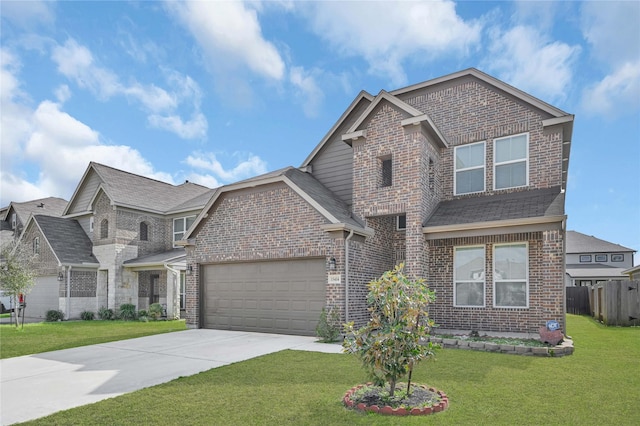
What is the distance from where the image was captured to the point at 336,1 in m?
Answer: 12.2

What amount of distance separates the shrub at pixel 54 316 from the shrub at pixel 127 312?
2961 millimetres

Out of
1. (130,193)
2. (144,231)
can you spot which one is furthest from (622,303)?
(130,193)

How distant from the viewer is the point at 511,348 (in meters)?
9.26

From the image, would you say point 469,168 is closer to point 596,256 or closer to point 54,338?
point 54,338

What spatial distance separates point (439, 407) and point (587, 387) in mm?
2908

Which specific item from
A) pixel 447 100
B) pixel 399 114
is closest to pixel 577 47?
pixel 447 100

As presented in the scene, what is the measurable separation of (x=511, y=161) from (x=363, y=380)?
8890 millimetres

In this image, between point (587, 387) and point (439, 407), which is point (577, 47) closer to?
point (587, 387)

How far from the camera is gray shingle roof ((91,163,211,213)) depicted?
21906 millimetres

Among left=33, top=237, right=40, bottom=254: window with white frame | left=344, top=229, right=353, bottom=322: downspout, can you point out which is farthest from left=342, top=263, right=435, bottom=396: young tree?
left=33, top=237, right=40, bottom=254: window with white frame

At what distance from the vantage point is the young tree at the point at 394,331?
5.35 metres

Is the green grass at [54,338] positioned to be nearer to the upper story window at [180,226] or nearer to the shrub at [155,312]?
the shrub at [155,312]

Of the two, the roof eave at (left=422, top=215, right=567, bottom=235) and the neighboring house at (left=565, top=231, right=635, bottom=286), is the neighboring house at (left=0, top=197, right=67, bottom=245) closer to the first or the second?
the roof eave at (left=422, top=215, right=567, bottom=235)

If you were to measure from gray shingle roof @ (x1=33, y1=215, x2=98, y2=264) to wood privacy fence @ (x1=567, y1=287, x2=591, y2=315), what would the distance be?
85.8ft
